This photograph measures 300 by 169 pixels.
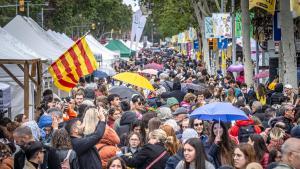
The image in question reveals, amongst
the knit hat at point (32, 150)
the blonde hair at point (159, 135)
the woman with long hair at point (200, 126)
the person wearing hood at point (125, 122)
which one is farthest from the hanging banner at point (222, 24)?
the knit hat at point (32, 150)

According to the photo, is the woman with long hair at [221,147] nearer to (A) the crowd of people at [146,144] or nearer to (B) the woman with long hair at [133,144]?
(A) the crowd of people at [146,144]

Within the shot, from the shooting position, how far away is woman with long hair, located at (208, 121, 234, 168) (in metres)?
10.7

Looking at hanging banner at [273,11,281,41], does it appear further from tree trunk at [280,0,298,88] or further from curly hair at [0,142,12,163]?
curly hair at [0,142,12,163]

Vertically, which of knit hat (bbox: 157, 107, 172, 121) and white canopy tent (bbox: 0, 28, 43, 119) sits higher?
white canopy tent (bbox: 0, 28, 43, 119)

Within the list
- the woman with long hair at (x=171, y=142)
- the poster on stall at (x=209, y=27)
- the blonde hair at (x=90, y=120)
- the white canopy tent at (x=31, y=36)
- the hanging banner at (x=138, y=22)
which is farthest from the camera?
the hanging banner at (x=138, y=22)

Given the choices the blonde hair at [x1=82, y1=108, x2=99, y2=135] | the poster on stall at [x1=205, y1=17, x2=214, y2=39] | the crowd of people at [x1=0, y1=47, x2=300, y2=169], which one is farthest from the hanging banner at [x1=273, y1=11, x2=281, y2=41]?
the blonde hair at [x1=82, y1=108, x2=99, y2=135]

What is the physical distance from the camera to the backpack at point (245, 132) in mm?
12648

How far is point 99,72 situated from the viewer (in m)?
42.4

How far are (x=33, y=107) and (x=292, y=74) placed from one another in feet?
23.7

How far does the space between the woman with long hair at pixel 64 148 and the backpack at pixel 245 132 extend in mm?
3044

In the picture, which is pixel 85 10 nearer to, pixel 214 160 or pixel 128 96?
pixel 128 96

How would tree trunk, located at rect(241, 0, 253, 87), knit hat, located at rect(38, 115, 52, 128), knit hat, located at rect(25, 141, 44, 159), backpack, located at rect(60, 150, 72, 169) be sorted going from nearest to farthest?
knit hat, located at rect(25, 141, 44, 159) → backpack, located at rect(60, 150, 72, 169) → knit hat, located at rect(38, 115, 52, 128) → tree trunk, located at rect(241, 0, 253, 87)

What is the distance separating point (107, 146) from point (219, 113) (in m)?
1.79

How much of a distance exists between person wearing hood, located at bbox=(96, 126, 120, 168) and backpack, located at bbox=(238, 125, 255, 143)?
2201 mm
